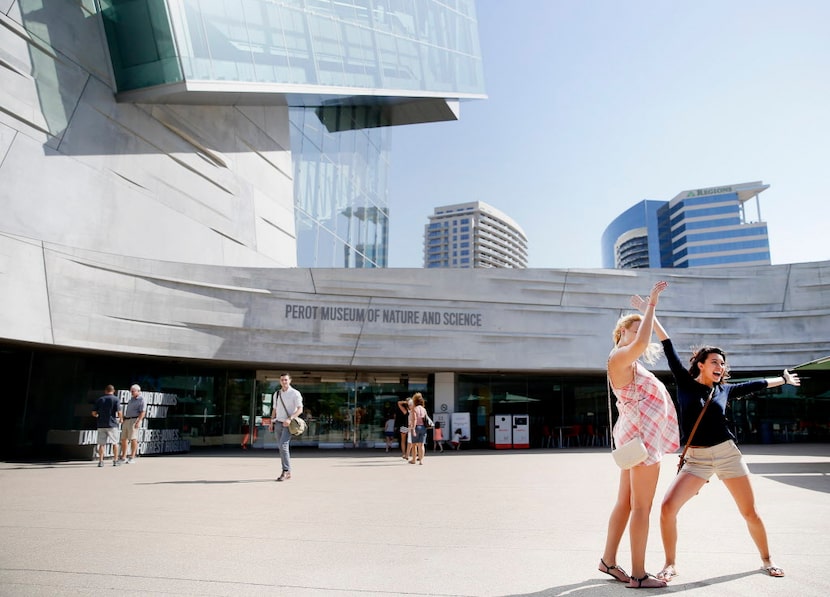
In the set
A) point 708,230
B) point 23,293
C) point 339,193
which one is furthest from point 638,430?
point 708,230

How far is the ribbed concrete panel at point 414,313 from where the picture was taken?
17.1m

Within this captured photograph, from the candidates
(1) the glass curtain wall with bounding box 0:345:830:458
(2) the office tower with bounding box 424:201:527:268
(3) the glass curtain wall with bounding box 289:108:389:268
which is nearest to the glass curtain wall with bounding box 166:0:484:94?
(3) the glass curtain wall with bounding box 289:108:389:268

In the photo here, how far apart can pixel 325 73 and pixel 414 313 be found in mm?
9978

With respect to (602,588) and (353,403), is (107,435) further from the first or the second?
(602,588)

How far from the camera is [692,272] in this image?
78.4ft

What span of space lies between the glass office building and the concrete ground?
42.0 ft

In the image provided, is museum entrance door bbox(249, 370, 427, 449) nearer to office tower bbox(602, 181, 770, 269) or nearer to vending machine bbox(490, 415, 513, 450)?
vending machine bbox(490, 415, 513, 450)

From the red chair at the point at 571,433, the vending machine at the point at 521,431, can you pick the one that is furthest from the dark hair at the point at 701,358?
the red chair at the point at 571,433

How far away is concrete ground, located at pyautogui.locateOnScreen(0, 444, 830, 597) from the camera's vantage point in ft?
13.9

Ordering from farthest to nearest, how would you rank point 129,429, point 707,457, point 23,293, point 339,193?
point 339,193
point 129,429
point 23,293
point 707,457

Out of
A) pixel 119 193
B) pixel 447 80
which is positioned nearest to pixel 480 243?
pixel 447 80

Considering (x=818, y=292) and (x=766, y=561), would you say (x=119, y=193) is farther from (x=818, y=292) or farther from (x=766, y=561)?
(x=818, y=292)

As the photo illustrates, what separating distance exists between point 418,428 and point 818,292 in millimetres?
17568

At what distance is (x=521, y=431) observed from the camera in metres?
23.4
